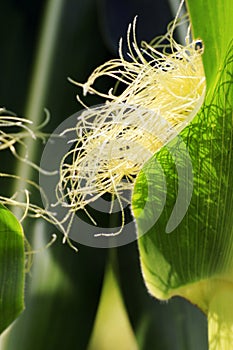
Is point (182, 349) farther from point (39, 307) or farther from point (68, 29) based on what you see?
point (68, 29)

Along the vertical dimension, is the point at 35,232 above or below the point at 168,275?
below

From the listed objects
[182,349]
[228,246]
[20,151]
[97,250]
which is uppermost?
[228,246]

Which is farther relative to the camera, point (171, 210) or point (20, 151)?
point (20, 151)

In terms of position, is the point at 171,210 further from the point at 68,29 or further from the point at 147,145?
the point at 68,29

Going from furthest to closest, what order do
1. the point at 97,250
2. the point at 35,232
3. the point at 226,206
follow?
the point at 97,250, the point at 35,232, the point at 226,206

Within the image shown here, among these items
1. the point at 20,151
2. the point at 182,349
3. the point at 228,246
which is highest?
the point at 228,246

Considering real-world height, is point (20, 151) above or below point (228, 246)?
below

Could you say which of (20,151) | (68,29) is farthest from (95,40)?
(20,151)

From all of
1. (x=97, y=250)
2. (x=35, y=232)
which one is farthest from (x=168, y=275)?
(x=97, y=250)

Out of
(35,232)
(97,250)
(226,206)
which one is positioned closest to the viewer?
(226,206)
